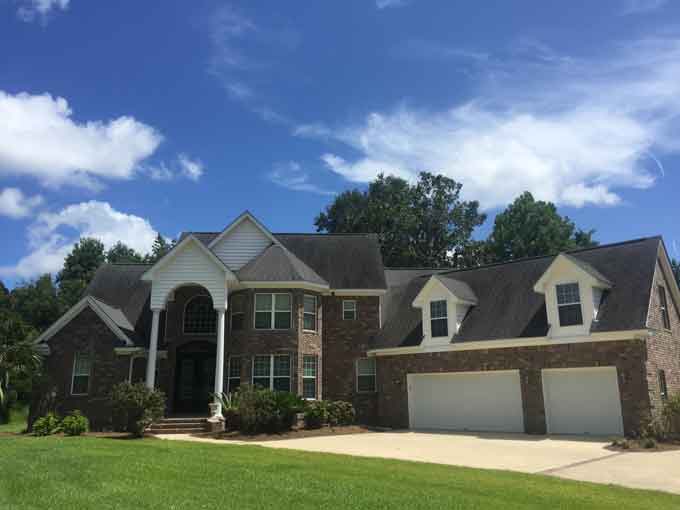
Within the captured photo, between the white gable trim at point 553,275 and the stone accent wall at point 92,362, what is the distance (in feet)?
53.6

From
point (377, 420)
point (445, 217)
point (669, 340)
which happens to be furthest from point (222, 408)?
point (445, 217)

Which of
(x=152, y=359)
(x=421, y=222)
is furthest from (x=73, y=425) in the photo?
(x=421, y=222)

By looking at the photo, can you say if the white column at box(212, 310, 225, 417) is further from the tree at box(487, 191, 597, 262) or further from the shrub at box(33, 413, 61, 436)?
the tree at box(487, 191, 597, 262)

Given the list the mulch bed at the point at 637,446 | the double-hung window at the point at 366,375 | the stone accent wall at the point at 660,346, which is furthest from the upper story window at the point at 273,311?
the stone accent wall at the point at 660,346

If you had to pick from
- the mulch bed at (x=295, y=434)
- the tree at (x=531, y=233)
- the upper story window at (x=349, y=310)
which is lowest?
the mulch bed at (x=295, y=434)

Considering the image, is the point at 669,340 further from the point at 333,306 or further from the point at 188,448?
the point at 188,448

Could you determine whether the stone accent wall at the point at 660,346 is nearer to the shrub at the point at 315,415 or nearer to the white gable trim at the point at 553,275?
the white gable trim at the point at 553,275

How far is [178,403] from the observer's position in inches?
990

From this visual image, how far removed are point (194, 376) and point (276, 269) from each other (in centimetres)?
627

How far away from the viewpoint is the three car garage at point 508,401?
1895cm

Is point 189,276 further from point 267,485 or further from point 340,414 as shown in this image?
point 267,485

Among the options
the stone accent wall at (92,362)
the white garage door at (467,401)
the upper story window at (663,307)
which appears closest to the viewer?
the upper story window at (663,307)

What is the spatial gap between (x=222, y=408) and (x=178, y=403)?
4.65 metres

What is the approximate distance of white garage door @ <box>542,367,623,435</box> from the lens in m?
18.7
